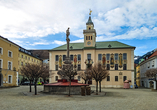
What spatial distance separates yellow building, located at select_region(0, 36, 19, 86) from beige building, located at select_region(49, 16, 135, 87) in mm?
12576

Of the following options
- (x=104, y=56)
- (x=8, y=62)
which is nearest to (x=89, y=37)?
(x=104, y=56)

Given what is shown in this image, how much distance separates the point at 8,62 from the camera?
36.3 meters

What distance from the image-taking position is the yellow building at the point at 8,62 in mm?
33625

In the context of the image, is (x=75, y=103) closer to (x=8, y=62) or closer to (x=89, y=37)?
(x=8, y=62)

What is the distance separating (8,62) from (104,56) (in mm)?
25696

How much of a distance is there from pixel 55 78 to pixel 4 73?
18001mm

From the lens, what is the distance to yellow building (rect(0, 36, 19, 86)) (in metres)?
33.6

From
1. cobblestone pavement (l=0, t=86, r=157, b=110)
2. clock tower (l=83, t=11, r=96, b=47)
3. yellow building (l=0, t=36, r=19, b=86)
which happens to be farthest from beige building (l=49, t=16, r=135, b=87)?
cobblestone pavement (l=0, t=86, r=157, b=110)

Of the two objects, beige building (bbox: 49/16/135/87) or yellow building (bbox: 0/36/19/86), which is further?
beige building (bbox: 49/16/135/87)

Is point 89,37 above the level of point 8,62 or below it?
above

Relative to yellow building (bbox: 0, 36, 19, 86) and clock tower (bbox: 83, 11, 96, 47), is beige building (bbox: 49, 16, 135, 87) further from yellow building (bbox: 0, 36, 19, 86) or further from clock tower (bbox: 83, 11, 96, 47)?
yellow building (bbox: 0, 36, 19, 86)

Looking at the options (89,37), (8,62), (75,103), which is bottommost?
(75,103)

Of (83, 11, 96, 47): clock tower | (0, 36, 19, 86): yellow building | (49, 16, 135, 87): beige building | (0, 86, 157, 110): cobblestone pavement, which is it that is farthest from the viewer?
(83, 11, 96, 47): clock tower

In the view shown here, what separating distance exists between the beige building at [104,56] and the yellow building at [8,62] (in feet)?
41.3
